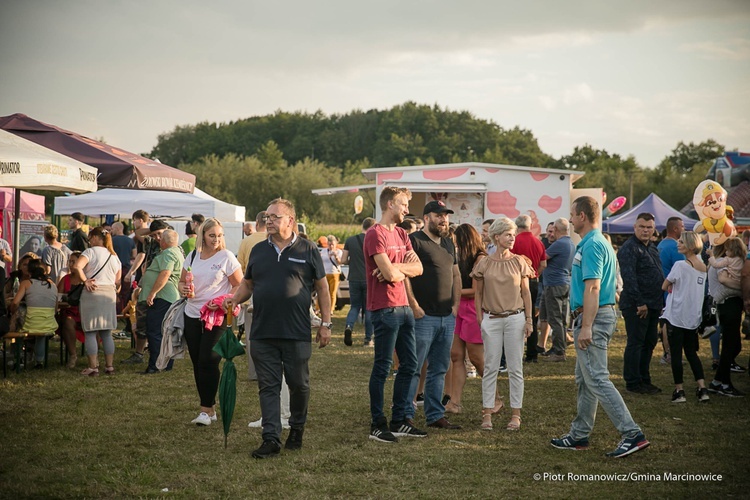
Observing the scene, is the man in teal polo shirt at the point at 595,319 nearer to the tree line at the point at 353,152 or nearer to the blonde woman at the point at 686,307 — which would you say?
the blonde woman at the point at 686,307

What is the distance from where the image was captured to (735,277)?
8.36 meters

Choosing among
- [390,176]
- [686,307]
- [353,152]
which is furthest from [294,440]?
[353,152]

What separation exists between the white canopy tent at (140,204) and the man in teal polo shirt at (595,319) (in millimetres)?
11439

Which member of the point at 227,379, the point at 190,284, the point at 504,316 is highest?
the point at 190,284

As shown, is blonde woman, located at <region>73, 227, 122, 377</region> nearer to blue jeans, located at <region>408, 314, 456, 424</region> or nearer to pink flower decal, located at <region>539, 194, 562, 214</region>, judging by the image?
blue jeans, located at <region>408, 314, 456, 424</region>

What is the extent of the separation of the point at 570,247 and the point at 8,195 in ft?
53.0

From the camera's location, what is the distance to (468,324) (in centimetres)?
714

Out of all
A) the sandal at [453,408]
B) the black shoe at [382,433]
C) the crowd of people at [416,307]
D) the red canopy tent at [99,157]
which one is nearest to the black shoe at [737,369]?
the crowd of people at [416,307]

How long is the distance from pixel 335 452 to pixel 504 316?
194 centimetres

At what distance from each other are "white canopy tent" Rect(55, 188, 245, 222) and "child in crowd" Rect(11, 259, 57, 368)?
6.73 m

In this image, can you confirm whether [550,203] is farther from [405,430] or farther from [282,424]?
[282,424]

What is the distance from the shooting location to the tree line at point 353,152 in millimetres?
62812

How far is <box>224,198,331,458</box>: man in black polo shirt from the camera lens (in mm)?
5535

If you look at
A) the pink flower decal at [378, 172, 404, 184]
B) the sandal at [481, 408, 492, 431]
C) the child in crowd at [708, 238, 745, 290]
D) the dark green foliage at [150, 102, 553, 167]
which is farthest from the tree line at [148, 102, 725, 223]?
the sandal at [481, 408, 492, 431]
